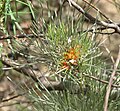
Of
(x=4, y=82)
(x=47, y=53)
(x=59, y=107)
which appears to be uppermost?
(x=47, y=53)

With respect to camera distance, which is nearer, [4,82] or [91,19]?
[91,19]

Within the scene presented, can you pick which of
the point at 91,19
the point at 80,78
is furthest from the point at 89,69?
the point at 91,19

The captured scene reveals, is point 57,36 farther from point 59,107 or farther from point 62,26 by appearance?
point 59,107

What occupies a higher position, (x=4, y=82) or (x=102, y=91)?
(x=102, y=91)

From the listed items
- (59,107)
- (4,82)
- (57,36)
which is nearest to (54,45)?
(57,36)

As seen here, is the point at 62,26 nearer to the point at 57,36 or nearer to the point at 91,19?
the point at 57,36

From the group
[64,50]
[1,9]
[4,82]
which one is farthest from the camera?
[4,82]

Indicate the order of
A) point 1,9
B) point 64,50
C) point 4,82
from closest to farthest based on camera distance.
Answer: point 64,50 → point 1,9 → point 4,82
